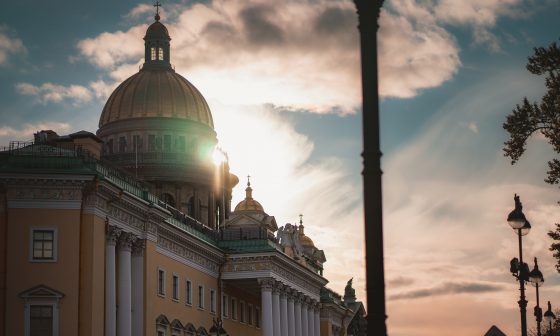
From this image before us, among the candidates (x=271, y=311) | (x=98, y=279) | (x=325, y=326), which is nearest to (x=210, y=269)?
(x=271, y=311)

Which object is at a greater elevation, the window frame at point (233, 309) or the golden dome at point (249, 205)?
the golden dome at point (249, 205)

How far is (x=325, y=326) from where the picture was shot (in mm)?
103750

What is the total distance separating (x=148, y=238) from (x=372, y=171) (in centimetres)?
4852

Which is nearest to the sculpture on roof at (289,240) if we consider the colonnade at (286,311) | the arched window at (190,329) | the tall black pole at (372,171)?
the colonnade at (286,311)

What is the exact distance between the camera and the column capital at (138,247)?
59.9 m

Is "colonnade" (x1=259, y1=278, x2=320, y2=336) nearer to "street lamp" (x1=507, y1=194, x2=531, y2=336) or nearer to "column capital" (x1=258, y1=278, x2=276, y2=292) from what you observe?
"column capital" (x1=258, y1=278, x2=276, y2=292)

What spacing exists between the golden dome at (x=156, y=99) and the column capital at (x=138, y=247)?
2765cm

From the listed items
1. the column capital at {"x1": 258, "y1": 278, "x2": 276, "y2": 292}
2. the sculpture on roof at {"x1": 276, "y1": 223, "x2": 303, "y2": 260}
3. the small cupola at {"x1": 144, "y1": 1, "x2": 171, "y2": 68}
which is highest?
the small cupola at {"x1": 144, "y1": 1, "x2": 171, "y2": 68}

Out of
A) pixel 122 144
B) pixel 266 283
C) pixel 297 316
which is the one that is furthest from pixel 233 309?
pixel 122 144

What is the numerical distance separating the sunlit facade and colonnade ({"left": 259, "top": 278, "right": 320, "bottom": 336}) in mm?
110

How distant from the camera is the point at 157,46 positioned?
308 ft

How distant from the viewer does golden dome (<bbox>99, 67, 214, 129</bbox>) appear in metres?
87.8

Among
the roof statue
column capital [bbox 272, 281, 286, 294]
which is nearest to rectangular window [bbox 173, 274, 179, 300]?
column capital [bbox 272, 281, 286, 294]

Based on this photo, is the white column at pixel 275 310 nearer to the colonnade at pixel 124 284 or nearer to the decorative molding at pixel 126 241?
the colonnade at pixel 124 284
